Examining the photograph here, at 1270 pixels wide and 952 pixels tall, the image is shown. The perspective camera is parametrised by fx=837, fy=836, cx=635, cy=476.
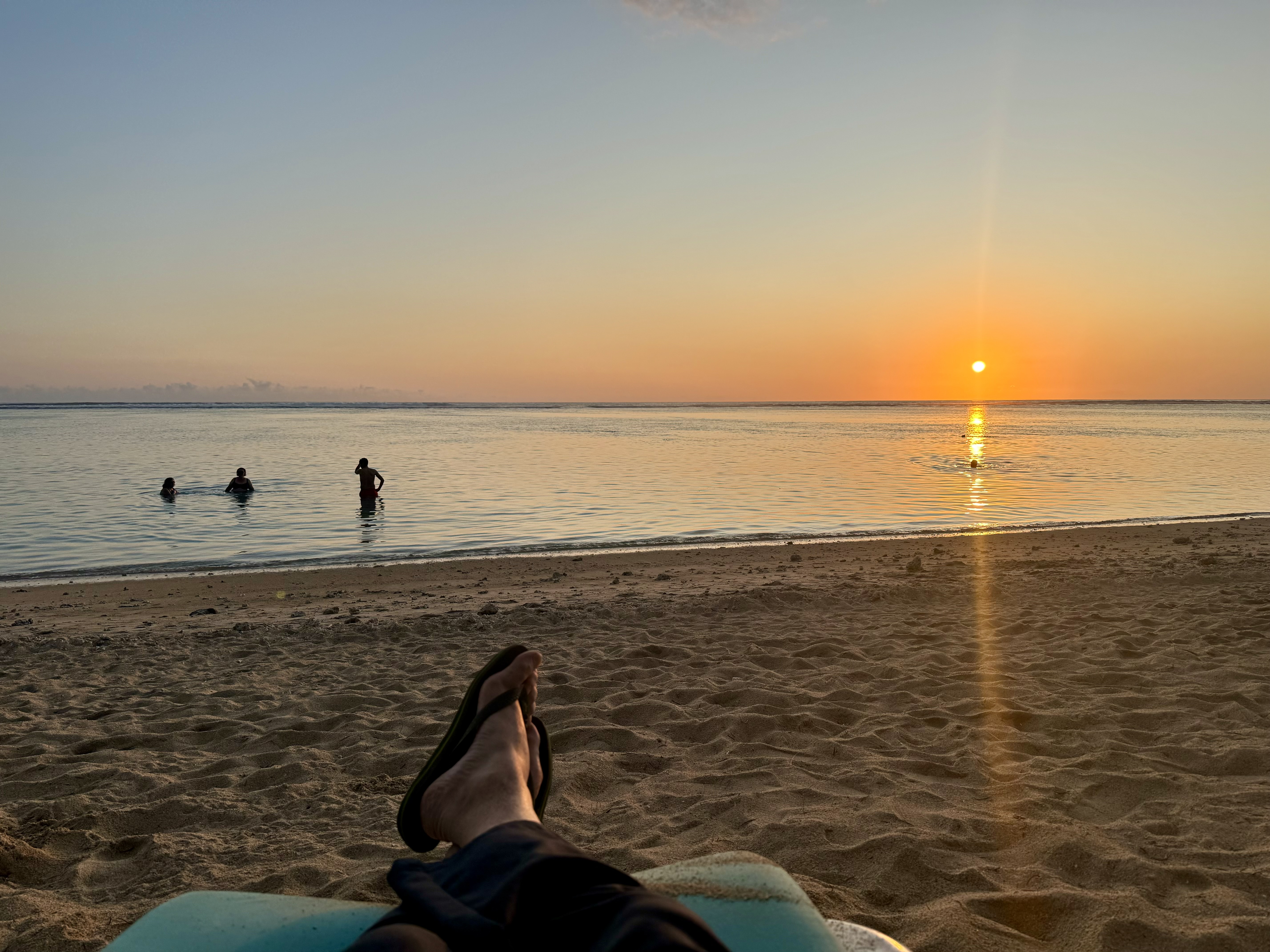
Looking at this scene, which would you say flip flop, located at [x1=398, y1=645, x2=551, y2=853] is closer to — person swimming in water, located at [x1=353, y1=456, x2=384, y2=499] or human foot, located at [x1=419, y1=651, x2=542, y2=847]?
human foot, located at [x1=419, y1=651, x2=542, y2=847]

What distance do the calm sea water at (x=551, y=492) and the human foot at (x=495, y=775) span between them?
386 inches

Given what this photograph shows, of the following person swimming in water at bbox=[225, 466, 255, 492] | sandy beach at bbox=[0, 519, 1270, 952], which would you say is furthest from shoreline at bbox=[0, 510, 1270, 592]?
person swimming in water at bbox=[225, 466, 255, 492]

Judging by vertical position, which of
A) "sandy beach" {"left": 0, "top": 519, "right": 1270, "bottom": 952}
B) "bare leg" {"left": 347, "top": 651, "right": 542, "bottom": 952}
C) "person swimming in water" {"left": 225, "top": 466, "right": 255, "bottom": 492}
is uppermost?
"bare leg" {"left": 347, "top": 651, "right": 542, "bottom": 952}

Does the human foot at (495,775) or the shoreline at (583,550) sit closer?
the human foot at (495,775)

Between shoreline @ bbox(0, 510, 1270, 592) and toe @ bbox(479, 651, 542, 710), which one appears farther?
shoreline @ bbox(0, 510, 1270, 592)

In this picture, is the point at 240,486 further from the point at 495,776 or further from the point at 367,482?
the point at 495,776

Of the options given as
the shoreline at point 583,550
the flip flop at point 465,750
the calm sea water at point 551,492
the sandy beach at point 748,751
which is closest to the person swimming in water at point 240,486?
the calm sea water at point 551,492

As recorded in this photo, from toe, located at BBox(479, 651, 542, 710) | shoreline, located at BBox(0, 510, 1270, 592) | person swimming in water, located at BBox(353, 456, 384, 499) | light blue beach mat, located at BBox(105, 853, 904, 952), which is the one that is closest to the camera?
light blue beach mat, located at BBox(105, 853, 904, 952)

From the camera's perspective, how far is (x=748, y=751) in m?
3.67

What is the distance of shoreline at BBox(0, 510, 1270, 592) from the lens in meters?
10.7

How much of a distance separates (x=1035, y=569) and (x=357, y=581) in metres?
7.68

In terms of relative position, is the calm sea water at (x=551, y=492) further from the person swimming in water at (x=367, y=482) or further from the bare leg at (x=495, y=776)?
the bare leg at (x=495, y=776)

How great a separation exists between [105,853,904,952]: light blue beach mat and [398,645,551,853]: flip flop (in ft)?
0.99

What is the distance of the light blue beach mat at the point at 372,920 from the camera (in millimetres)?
1725
